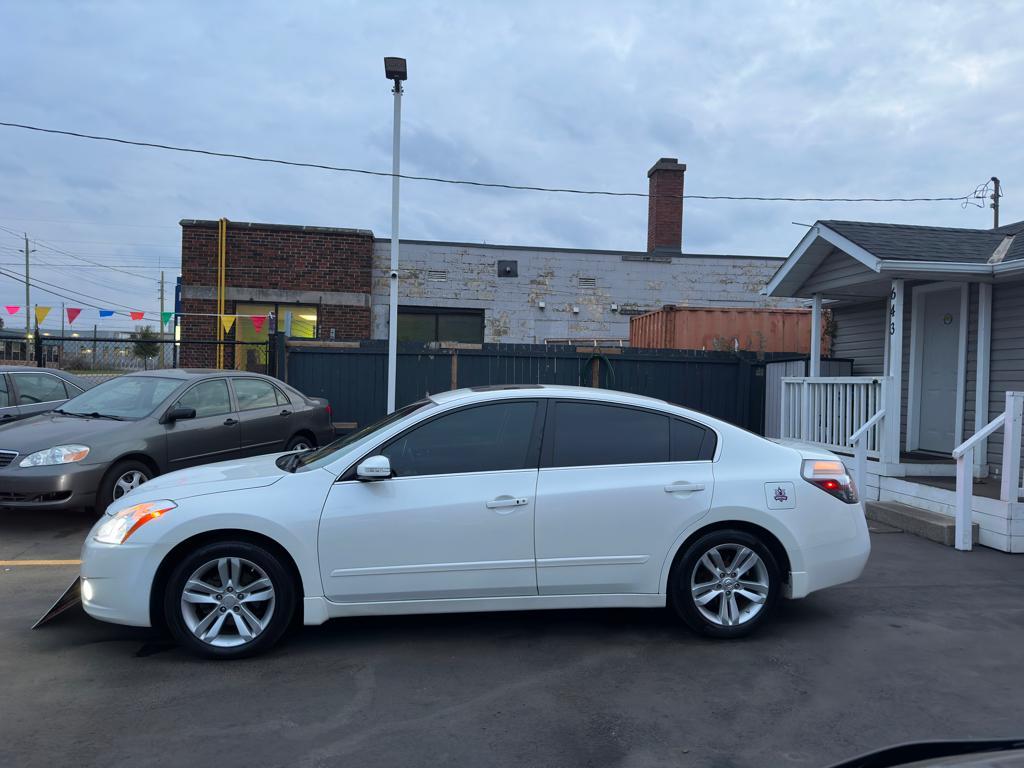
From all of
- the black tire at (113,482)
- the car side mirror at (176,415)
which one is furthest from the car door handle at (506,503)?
the car side mirror at (176,415)

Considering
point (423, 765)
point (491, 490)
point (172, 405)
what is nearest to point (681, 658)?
point (491, 490)

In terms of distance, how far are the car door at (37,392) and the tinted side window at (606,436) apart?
7.55 metres

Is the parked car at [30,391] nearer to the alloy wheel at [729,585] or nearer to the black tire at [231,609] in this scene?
the black tire at [231,609]

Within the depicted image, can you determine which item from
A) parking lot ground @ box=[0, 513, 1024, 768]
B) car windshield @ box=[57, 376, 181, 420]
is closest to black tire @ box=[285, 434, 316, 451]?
car windshield @ box=[57, 376, 181, 420]

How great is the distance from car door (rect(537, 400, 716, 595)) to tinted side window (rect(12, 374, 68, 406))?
7.95 metres

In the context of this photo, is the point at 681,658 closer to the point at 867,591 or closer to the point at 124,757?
the point at 867,591

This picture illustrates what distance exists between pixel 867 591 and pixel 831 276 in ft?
19.0

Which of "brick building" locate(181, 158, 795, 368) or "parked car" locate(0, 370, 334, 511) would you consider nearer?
"parked car" locate(0, 370, 334, 511)

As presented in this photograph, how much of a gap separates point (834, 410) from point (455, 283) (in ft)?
36.2

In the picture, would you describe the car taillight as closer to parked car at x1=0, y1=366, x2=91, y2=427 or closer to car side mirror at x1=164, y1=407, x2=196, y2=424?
car side mirror at x1=164, y1=407, x2=196, y2=424

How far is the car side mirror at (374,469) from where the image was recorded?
430cm

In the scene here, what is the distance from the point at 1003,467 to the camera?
7.08 metres

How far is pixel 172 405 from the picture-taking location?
8289 mm

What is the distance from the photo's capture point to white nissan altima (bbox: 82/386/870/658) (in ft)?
13.9
